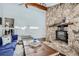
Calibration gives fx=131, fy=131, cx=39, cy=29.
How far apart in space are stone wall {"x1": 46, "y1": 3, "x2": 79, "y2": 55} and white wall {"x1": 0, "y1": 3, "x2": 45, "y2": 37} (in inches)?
4.8

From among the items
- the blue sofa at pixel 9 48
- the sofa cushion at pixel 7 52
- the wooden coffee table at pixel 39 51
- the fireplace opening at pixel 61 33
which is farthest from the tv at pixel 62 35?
the sofa cushion at pixel 7 52

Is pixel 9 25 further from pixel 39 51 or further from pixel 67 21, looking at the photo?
pixel 67 21

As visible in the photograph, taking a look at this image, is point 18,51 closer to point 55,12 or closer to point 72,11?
point 55,12

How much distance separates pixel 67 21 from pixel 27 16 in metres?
0.77

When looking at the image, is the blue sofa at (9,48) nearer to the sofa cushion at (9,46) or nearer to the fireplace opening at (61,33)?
the sofa cushion at (9,46)

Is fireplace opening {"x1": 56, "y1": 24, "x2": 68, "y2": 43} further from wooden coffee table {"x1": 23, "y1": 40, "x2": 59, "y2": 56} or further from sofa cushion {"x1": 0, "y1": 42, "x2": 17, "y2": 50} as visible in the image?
sofa cushion {"x1": 0, "y1": 42, "x2": 17, "y2": 50}

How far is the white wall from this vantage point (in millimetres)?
2498

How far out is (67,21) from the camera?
2.49 metres

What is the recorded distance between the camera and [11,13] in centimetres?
250

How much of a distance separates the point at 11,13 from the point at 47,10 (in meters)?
0.69

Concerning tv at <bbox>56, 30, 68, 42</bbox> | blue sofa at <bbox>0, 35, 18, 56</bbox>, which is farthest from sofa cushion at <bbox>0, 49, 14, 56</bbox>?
tv at <bbox>56, 30, 68, 42</bbox>

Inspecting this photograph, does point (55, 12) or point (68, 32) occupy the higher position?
point (55, 12)

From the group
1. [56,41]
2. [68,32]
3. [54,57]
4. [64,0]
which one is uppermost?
[64,0]

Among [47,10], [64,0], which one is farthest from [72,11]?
[47,10]
